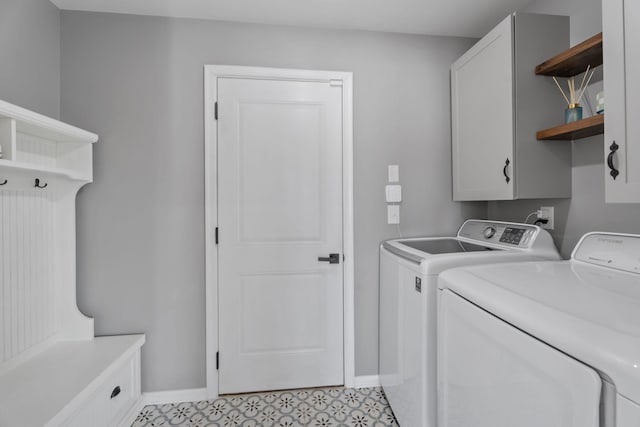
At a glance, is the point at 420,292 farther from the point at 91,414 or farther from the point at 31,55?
Result: the point at 31,55

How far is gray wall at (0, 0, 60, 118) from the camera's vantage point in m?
1.49

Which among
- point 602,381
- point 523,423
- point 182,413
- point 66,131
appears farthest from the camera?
point 182,413

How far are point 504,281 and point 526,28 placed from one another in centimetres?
133

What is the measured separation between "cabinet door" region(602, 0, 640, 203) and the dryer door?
0.68 m

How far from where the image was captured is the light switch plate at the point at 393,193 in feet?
6.63

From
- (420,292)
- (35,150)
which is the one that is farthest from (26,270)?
(420,292)

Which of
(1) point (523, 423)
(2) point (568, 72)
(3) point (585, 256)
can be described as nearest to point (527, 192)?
(3) point (585, 256)

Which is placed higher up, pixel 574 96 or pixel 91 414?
pixel 574 96

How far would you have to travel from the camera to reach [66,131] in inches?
58.2

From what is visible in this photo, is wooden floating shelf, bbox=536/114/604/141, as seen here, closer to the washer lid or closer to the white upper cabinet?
the white upper cabinet

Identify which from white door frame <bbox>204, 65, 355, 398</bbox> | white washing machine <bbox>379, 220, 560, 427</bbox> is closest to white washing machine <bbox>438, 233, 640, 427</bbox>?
white washing machine <bbox>379, 220, 560, 427</bbox>

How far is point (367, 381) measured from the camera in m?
2.02

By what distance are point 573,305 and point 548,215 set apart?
115 centimetres

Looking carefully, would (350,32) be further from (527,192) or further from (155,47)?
(527,192)
